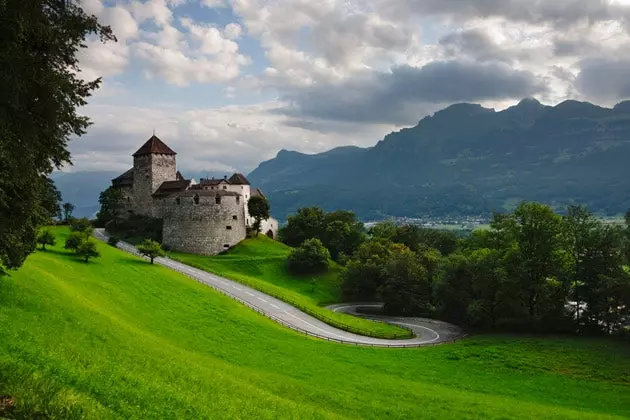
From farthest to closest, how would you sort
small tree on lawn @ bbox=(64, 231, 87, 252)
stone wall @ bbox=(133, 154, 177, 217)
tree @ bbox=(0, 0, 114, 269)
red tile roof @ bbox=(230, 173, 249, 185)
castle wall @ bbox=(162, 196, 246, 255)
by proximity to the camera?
1. red tile roof @ bbox=(230, 173, 249, 185)
2. stone wall @ bbox=(133, 154, 177, 217)
3. castle wall @ bbox=(162, 196, 246, 255)
4. small tree on lawn @ bbox=(64, 231, 87, 252)
5. tree @ bbox=(0, 0, 114, 269)

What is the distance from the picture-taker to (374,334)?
165 feet

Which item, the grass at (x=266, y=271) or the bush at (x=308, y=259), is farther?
the bush at (x=308, y=259)

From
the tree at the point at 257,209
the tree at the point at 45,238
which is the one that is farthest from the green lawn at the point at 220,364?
the tree at the point at 257,209

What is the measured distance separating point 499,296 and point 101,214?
7280 centimetres

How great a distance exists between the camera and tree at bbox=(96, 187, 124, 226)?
302 ft

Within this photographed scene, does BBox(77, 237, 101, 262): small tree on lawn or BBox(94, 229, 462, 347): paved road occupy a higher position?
BBox(77, 237, 101, 262): small tree on lawn

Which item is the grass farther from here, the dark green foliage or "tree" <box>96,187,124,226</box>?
"tree" <box>96,187,124,226</box>

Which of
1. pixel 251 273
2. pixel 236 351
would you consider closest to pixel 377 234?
pixel 251 273

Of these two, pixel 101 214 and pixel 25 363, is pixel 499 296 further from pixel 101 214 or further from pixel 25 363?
pixel 101 214

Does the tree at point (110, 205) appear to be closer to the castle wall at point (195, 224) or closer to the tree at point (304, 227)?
the castle wall at point (195, 224)

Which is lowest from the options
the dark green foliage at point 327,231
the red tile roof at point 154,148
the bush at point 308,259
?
the bush at point 308,259

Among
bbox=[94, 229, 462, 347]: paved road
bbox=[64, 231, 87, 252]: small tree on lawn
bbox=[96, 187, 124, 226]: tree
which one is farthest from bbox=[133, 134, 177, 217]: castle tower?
bbox=[64, 231, 87, 252]: small tree on lawn

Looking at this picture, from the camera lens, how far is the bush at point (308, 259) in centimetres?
8350

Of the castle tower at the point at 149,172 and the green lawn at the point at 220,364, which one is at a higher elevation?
the castle tower at the point at 149,172
